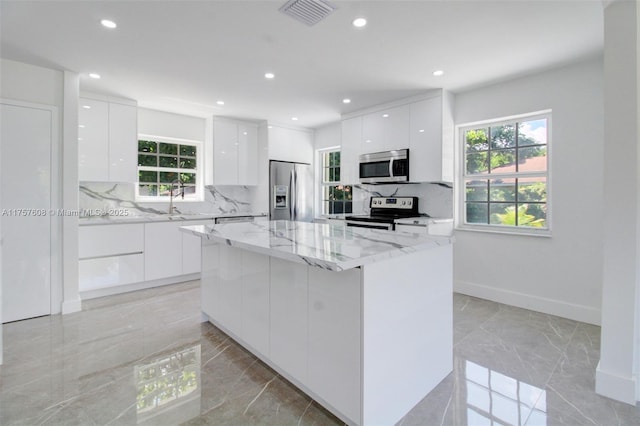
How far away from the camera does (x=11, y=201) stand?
2877 mm

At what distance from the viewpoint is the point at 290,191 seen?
17.6ft

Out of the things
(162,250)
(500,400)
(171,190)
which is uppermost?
(171,190)

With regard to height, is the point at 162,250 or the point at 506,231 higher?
the point at 506,231

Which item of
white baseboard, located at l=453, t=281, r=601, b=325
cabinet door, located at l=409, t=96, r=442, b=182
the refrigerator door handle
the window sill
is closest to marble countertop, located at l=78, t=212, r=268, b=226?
the refrigerator door handle

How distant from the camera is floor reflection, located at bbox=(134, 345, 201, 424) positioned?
1665 millimetres

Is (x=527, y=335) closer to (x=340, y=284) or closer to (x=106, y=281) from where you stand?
(x=340, y=284)

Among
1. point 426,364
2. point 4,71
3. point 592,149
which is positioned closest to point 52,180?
point 4,71

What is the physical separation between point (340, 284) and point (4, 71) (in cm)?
369

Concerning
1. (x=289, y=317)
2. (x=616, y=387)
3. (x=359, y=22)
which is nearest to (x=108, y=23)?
(x=359, y=22)

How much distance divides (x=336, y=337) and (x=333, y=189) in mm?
4242

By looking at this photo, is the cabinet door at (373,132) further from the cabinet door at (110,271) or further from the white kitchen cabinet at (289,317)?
the cabinet door at (110,271)

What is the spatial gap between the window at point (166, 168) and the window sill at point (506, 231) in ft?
13.0

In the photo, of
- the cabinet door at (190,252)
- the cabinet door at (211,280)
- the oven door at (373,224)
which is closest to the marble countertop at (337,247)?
the cabinet door at (211,280)

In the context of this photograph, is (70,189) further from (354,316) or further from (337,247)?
(354,316)
